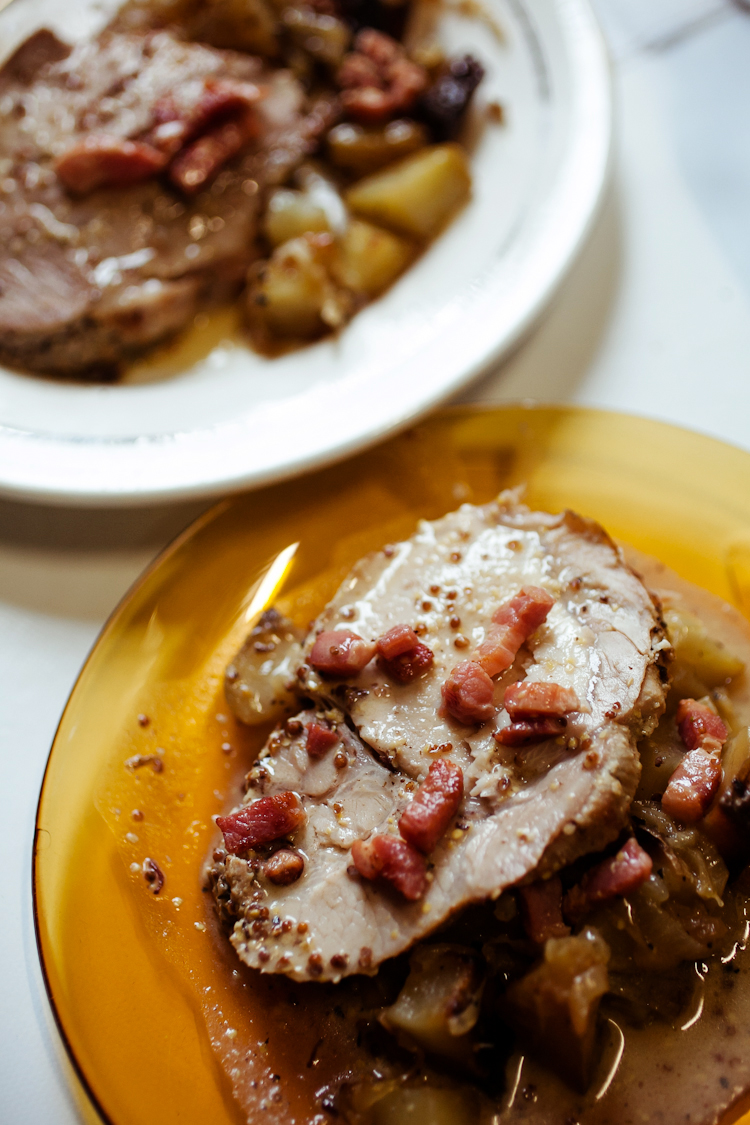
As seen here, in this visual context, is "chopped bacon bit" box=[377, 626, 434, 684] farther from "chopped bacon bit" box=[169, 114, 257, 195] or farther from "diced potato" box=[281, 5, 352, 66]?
"diced potato" box=[281, 5, 352, 66]

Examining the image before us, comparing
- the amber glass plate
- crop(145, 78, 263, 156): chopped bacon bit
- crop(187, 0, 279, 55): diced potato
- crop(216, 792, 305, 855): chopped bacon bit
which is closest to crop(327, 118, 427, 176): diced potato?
crop(145, 78, 263, 156): chopped bacon bit

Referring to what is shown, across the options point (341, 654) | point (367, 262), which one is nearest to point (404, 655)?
point (341, 654)

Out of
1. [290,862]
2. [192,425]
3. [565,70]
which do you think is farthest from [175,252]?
[290,862]

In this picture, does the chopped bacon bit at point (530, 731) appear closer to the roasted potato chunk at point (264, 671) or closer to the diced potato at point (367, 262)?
the roasted potato chunk at point (264, 671)

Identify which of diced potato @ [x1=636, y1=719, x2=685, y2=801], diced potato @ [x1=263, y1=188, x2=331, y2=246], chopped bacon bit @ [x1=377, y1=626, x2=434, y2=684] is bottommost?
diced potato @ [x1=636, y1=719, x2=685, y2=801]

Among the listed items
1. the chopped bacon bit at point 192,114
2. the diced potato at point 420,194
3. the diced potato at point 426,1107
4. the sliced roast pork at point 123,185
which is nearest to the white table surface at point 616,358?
the diced potato at point 420,194

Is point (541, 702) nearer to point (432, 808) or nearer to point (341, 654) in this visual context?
point (432, 808)
